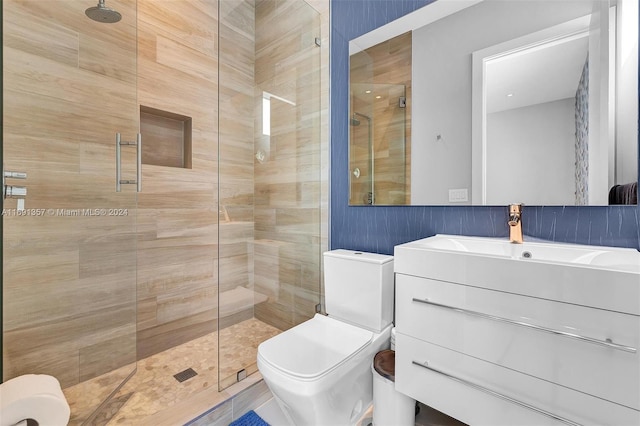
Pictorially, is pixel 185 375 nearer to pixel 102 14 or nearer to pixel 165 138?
pixel 165 138

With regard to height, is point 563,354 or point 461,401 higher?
point 563,354

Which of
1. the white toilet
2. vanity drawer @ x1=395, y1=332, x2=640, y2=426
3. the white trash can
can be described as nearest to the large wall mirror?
the white toilet

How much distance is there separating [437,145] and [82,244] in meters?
1.85

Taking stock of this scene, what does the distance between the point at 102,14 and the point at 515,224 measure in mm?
2177

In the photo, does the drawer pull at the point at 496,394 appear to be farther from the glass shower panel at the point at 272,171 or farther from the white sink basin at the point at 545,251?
the glass shower panel at the point at 272,171

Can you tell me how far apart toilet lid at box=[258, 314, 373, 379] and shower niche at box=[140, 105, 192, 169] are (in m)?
1.46

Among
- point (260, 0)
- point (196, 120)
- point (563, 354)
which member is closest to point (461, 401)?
point (563, 354)

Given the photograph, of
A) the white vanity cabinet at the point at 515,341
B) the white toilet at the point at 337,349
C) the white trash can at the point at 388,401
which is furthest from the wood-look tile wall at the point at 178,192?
the white vanity cabinet at the point at 515,341

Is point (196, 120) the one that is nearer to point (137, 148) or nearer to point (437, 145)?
point (137, 148)

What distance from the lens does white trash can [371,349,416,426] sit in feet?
4.41

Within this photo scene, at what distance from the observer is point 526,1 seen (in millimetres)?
1334

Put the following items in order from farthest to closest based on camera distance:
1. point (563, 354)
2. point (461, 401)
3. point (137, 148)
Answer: point (137, 148), point (461, 401), point (563, 354)

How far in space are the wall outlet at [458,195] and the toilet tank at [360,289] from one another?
0.43 meters

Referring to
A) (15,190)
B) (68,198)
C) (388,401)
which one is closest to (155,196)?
(68,198)
